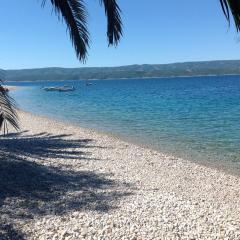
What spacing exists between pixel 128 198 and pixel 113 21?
9.89 feet

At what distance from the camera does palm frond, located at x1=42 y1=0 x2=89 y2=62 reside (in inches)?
264

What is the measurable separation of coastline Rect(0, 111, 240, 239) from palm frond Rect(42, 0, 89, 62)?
8.56 feet

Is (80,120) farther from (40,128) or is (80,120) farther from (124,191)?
(124,191)

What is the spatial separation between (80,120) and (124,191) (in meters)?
18.3

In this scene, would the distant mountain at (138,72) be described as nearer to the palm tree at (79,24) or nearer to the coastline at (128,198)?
the coastline at (128,198)

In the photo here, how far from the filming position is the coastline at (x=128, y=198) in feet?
18.7

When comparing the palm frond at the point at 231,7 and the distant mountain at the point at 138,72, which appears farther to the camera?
the distant mountain at the point at 138,72

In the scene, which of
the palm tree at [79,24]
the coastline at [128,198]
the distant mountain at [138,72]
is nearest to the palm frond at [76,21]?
the palm tree at [79,24]

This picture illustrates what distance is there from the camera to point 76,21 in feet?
23.9

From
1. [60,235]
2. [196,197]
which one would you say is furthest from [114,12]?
[196,197]

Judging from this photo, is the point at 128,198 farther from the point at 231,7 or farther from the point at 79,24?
the point at 231,7

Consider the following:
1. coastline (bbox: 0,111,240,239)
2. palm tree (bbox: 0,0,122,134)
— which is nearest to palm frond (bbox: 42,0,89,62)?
palm tree (bbox: 0,0,122,134)

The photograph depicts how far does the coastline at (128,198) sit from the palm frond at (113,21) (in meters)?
2.71

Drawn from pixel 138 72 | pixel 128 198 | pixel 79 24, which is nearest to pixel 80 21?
pixel 79 24
